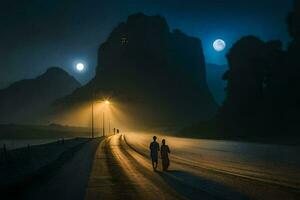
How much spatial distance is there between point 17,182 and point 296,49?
54411mm

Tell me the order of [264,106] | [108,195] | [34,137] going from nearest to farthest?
1. [108,195]
2. [264,106]
3. [34,137]

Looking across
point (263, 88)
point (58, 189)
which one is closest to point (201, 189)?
point (58, 189)

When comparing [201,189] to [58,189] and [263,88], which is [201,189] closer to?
[58,189]

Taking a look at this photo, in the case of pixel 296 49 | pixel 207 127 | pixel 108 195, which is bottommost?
pixel 108 195

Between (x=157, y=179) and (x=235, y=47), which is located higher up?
(x=235, y=47)

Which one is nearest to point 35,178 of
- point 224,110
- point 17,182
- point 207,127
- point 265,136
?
point 17,182

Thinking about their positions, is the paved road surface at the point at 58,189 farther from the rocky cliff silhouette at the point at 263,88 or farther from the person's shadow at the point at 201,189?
the rocky cliff silhouette at the point at 263,88

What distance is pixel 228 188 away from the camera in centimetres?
1689

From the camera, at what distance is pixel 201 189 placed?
54.1 ft

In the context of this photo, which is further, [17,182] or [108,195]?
[17,182]

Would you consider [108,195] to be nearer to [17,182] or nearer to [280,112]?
[17,182]

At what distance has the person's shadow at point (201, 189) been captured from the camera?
583 inches

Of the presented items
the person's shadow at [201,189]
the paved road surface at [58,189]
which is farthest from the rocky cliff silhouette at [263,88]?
the paved road surface at [58,189]

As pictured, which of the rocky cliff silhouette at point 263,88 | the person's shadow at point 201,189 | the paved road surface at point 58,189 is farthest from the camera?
the rocky cliff silhouette at point 263,88
